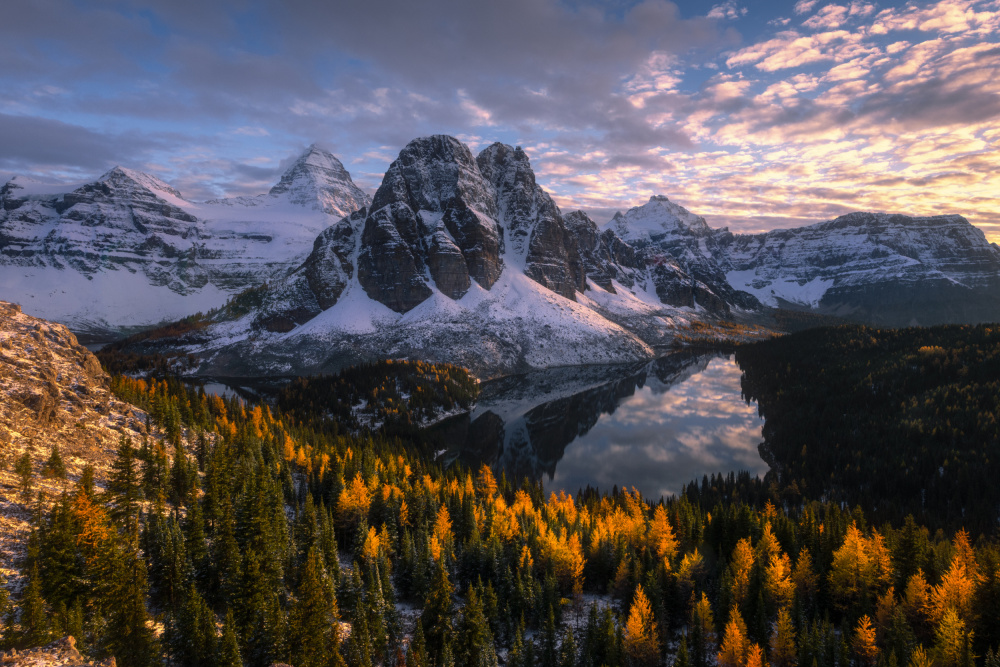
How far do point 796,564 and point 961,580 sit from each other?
13.2 m

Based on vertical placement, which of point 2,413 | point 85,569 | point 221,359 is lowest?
point 221,359

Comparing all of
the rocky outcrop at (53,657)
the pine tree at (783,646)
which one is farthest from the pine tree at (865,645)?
the rocky outcrop at (53,657)

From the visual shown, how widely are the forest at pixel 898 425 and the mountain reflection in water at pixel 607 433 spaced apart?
939cm

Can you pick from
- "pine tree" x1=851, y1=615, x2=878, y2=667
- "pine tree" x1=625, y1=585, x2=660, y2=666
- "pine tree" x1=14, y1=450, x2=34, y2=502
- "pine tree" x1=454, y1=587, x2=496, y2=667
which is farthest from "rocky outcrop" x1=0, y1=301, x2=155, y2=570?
"pine tree" x1=851, y1=615, x2=878, y2=667

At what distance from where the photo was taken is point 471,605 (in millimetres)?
42375

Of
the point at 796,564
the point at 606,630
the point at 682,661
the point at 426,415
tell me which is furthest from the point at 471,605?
the point at 426,415

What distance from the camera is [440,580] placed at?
44.9 metres

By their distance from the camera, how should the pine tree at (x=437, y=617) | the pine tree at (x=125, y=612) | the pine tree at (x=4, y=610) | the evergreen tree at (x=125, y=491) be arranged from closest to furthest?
the pine tree at (x=4, y=610), the pine tree at (x=125, y=612), the evergreen tree at (x=125, y=491), the pine tree at (x=437, y=617)

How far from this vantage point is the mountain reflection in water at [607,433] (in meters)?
98.4

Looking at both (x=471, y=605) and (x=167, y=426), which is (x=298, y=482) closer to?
(x=167, y=426)

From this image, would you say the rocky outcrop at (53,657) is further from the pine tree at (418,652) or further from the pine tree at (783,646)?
the pine tree at (783,646)

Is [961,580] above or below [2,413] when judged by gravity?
below

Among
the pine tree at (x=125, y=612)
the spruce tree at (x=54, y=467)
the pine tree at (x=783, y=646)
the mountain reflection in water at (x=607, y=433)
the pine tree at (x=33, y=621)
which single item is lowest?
the mountain reflection in water at (x=607, y=433)

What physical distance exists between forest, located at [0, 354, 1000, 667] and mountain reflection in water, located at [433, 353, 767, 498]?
31682 millimetres
